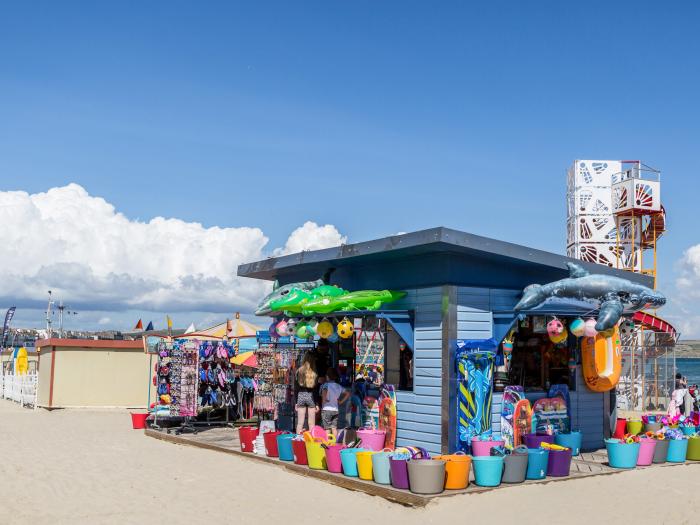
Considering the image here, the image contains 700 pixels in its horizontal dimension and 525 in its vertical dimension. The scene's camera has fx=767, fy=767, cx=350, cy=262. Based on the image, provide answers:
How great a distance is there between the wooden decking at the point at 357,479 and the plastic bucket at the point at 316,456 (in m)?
0.11

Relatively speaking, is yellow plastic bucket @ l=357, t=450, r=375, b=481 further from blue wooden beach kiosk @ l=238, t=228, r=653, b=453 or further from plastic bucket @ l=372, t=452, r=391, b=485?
blue wooden beach kiosk @ l=238, t=228, r=653, b=453

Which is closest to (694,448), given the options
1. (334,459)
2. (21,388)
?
(334,459)

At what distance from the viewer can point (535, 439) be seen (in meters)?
11.4

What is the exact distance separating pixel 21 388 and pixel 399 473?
20.6m

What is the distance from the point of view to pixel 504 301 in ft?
40.3

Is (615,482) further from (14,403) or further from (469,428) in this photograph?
(14,403)

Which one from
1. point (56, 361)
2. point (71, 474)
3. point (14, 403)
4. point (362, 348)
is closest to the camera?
point (71, 474)

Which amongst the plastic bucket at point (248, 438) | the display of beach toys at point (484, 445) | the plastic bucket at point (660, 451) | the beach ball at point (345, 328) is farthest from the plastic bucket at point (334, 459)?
the plastic bucket at point (660, 451)

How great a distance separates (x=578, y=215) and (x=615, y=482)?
85.0 feet

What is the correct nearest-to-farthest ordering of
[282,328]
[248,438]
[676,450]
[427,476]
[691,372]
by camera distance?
[427,476] → [676,450] → [248,438] → [282,328] → [691,372]

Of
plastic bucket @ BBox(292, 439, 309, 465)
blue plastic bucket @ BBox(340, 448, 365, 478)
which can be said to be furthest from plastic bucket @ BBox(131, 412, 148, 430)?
blue plastic bucket @ BBox(340, 448, 365, 478)

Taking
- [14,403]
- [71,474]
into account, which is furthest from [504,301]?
[14,403]

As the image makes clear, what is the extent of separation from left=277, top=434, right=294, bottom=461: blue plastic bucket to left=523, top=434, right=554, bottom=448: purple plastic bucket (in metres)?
3.58

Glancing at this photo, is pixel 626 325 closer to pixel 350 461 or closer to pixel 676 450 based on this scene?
pixel 676 450
